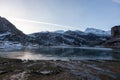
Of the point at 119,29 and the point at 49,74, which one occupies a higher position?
the point at 119,29

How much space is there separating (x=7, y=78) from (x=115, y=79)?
13.3 meters

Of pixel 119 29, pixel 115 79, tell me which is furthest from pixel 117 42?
pixel 115 79

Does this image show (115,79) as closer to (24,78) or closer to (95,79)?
(95,79)

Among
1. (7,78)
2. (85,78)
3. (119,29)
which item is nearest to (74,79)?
(85,78)

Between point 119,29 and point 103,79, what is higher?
point 119,29

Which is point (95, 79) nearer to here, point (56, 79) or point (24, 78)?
point (56, 79)

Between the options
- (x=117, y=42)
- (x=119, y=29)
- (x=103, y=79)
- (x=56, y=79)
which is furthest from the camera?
(x=119, y=29)

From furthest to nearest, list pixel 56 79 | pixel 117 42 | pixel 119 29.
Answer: pixel 119 29 → pixel 117 42 → pixel 56 79

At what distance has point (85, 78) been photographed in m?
19.0

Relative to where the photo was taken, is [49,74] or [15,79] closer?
[15,79]

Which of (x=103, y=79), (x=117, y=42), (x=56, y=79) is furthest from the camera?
(x=117, y=42)

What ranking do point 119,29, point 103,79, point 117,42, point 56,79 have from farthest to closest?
1. point 119,29
2. point 117,42
3. point 103,79
4. point 56,79

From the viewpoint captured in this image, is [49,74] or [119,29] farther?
[119,29]

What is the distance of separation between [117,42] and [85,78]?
155380 millimetres
